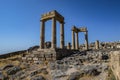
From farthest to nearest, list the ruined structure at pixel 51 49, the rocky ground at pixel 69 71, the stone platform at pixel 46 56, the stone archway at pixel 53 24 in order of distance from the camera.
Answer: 1. the stone archway at pixel 53 24
2. the ruined structure at pixel 51 49
3. the stone platform at pixel 46 56
4. the rocky ground at pixel 69 71

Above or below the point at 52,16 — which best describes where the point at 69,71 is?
below

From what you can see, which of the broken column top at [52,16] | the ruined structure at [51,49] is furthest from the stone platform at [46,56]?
the broken column top at [52,16]

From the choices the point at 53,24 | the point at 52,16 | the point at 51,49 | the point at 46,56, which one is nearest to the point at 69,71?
the point at 46,56

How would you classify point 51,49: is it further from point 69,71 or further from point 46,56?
point 69,71

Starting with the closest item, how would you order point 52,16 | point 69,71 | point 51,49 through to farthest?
point 69,71
point 51,49
point 52,16

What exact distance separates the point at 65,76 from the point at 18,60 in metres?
11.7

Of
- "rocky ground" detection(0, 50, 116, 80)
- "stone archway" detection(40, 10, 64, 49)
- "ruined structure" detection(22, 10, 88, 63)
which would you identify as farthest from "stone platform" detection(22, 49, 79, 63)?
"stone archway" detection(40, 10, 64, 49)

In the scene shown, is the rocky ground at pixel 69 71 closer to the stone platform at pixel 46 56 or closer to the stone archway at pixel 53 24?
the stone platform at pixel 46 56

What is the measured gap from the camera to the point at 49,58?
69.9ft

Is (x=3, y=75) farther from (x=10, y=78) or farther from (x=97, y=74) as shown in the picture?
(x=97, y=74)

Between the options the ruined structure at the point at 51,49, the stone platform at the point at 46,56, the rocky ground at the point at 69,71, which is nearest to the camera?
the rocky ground at the point at 69,71

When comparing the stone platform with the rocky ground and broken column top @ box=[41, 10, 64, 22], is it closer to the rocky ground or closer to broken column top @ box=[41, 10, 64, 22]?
the rocky ground

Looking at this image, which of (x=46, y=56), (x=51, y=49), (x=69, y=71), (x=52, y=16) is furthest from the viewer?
(x=52, y=16)

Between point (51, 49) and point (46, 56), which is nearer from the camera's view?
point (46, 56)
